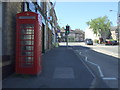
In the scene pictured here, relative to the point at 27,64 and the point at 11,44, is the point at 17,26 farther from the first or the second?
the point at 27,64

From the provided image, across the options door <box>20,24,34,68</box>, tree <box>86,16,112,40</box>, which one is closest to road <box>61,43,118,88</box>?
door <box>20,24,34,68</box>

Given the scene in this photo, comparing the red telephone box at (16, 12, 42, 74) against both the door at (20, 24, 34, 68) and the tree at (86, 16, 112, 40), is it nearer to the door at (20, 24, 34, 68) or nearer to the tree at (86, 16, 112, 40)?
the door at (20, 24, 34, 68)

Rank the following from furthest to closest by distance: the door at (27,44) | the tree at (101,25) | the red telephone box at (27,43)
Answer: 1. the tree at (101,25)
2. the door at (27,44)
3. the red telephone box at (27,43)

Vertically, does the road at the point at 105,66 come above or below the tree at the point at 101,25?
below

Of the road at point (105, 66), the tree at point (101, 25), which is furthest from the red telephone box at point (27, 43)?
the tree at point (101, 25)

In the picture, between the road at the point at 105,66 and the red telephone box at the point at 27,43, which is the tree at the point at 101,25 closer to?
the road at the point at 105,66

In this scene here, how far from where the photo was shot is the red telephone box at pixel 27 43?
26.8 feet

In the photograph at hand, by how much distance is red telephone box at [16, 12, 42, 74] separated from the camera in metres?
8.18

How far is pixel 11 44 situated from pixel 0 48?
82cm

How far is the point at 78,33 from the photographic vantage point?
145125mm

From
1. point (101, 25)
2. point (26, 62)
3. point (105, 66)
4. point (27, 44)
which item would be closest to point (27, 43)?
point (27, 44)

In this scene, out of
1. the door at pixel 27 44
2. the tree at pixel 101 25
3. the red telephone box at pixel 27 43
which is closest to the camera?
the red telephone box at pixel 27 43

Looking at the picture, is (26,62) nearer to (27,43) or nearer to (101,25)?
(27,43)

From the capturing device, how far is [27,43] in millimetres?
8352
